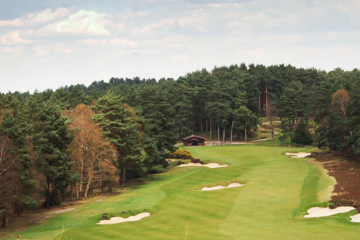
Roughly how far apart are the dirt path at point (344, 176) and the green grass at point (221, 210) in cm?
140

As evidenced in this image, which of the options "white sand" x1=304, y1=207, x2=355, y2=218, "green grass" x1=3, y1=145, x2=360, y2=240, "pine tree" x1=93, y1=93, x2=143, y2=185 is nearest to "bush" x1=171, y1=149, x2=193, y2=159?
"green grass" x1=3, y1=145, x2=360, y2=240

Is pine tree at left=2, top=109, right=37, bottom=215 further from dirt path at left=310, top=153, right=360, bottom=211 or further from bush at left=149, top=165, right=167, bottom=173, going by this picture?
bush at left=149, top=165, right=167, bottom=173

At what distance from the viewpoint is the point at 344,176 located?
5028 centimetres

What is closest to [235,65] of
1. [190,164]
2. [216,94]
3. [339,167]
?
[216,94]

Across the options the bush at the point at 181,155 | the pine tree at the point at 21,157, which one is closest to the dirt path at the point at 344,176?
the bush at the point at 181,155

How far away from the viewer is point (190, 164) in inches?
2908

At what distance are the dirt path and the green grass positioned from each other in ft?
4.60

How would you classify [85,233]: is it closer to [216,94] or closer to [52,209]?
[52,209]

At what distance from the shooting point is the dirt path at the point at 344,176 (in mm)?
35881

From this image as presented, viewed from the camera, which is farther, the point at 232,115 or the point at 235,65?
A: the point at 235,65

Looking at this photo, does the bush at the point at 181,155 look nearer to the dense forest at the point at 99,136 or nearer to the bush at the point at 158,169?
the dense forest at the point at 99,136

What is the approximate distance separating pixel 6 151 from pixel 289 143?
81923 millimetres

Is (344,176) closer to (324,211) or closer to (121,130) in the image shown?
(324,211)

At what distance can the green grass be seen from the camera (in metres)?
28.8
